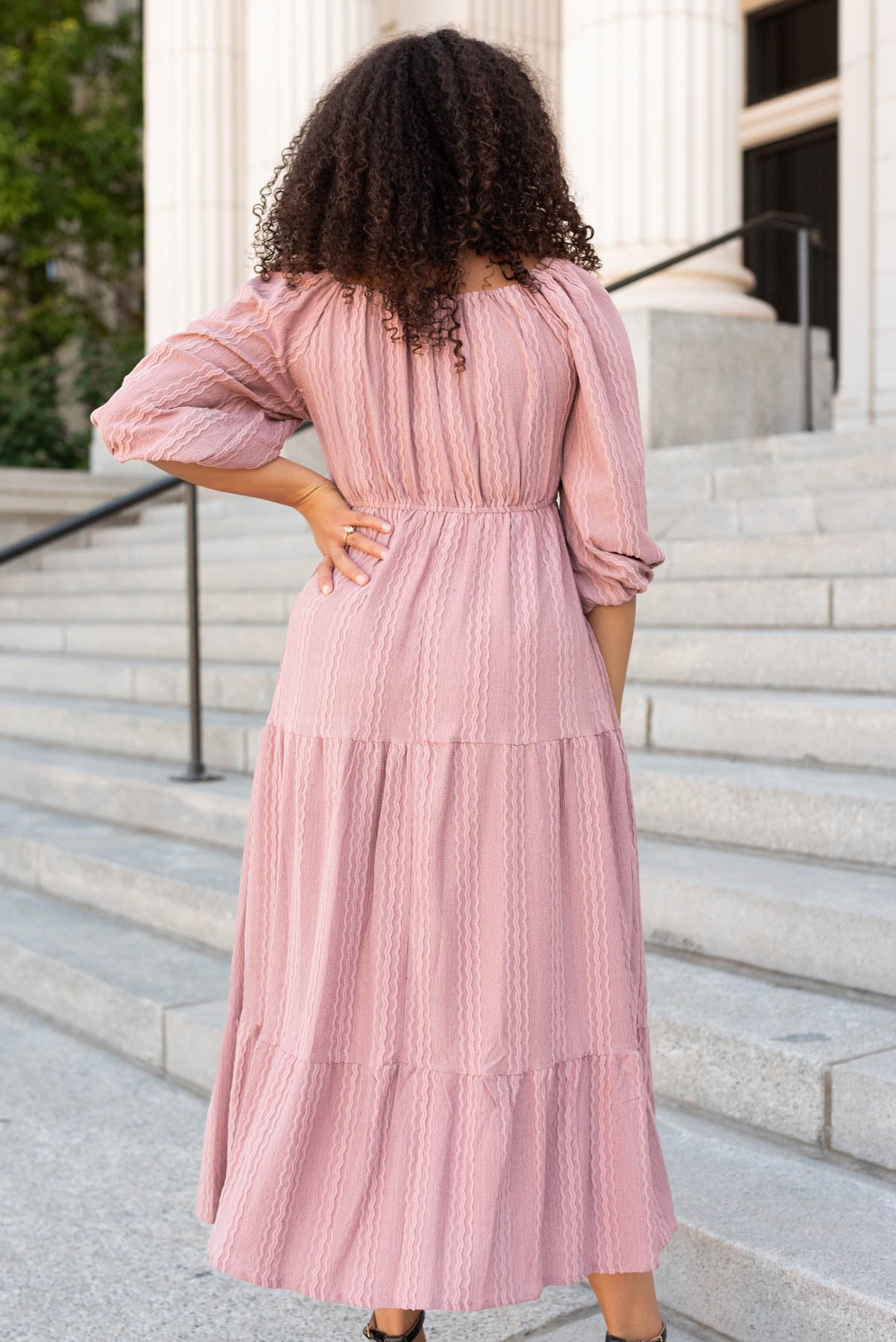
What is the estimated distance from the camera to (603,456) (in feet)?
6.30

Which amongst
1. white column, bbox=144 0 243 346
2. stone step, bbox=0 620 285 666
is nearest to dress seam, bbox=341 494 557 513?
stone step, bbox=0 620 285 666

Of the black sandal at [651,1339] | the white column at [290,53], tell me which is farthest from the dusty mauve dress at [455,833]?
the white column at [290,53]

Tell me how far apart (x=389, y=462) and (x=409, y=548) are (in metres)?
0.12

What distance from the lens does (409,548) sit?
6.43ft

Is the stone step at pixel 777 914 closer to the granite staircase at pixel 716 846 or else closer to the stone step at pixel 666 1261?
the granite staircase at pixel 716 846

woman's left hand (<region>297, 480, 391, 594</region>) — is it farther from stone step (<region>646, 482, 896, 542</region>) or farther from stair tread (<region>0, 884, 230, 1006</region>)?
stone step (<region>646, 482, 896, 542</region>)

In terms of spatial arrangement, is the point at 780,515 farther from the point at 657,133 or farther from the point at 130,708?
the point at 657,133

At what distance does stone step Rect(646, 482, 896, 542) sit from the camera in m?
5.25

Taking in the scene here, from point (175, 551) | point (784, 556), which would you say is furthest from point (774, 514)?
point (175, 551)

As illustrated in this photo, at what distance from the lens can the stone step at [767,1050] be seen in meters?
2.65

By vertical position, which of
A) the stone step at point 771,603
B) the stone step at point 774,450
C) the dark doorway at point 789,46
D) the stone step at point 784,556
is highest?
the dark doorway at point 789,46

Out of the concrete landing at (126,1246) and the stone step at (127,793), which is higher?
the stone step at (127,793)

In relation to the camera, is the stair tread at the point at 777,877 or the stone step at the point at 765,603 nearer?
the stair tread at the point at 777,877

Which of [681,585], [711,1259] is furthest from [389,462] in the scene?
[681,585]
